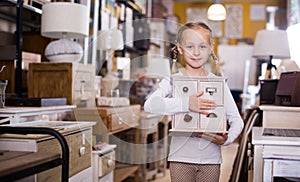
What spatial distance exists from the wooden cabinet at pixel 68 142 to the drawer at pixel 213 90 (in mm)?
708

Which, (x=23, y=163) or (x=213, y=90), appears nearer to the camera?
(x=23, y=163)

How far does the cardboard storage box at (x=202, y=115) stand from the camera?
1.50 m

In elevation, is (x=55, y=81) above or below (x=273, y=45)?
below

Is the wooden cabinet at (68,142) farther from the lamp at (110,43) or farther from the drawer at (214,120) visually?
the lamp at (110,43)

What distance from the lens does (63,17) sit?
265cm

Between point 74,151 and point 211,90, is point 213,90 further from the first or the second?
point 74,151

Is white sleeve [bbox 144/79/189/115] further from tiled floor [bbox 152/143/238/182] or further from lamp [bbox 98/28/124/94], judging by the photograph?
lamp [bbox 98/28/124/94]

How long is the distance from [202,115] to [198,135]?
87 millimetres

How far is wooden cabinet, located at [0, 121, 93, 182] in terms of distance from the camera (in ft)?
5.59

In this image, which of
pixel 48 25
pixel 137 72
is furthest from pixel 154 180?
pixel 48 25

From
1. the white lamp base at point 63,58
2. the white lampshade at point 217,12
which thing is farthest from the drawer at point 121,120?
the white lampshade at point 217,12

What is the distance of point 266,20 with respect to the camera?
28.1ft

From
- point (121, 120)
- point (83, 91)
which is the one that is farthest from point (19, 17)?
point (121, 120)

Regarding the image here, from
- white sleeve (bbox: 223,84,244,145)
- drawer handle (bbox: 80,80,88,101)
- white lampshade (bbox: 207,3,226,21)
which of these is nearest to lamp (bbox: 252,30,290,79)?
drawer handle (bbox: 80,80,88,101)
